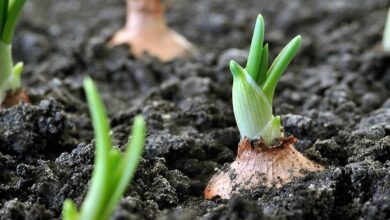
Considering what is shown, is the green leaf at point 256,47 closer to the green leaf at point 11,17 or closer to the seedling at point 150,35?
the green leaf at point 11,17

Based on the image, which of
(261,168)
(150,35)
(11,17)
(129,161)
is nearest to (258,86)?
(261,168)

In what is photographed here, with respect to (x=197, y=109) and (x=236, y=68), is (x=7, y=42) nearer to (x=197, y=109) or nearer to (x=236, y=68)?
(x=197, y=109)

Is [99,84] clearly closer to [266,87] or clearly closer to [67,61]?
[67,61]

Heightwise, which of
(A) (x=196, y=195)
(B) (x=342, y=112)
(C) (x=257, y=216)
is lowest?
(C) (x=257, y=216)

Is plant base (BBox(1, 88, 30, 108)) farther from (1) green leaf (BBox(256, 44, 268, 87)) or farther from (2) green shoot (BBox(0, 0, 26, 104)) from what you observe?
(1) green leaf (BBox(256, 44, 268, 87))

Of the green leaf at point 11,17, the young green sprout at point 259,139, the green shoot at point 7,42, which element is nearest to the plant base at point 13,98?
the green shoot at point 7,42

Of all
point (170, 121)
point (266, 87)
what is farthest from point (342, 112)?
point (266, 87)

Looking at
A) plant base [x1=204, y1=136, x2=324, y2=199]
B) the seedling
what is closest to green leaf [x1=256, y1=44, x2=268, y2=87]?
plant base [x1=204, y1=136, x2=324, y2=199]

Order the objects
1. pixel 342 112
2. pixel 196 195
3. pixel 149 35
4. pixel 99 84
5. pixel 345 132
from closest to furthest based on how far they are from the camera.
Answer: pixel 196 195 → pixel 345 132 → pixel 342 112 → pixel 99 84 → pixel 149 35
